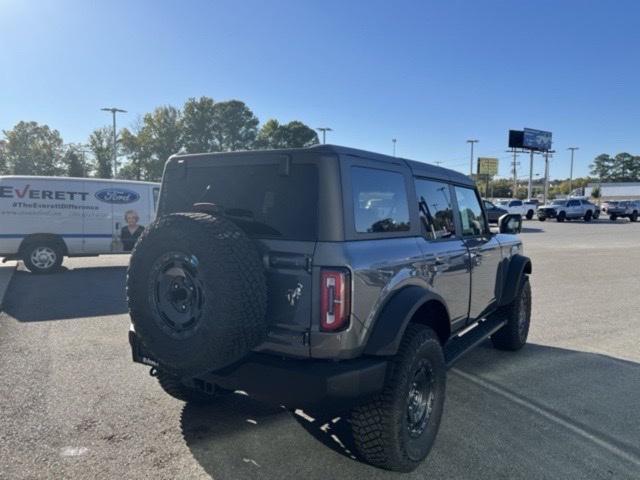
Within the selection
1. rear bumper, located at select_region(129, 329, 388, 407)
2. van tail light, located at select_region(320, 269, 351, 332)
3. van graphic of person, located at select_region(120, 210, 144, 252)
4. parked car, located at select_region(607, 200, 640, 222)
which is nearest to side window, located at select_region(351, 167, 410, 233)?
van tail light, located at select_region(320, 269, 351, 332)

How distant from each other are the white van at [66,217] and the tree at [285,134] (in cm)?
5135

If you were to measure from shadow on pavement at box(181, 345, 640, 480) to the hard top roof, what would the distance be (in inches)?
60.2

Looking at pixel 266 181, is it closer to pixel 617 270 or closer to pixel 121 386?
pixel 121 386

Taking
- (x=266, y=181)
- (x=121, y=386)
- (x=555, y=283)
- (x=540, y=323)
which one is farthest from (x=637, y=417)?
(x=555, y=283)

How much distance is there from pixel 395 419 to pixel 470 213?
2485 millimetres

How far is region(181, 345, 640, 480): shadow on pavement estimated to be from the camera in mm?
3008

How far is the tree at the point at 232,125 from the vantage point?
61.9 metres

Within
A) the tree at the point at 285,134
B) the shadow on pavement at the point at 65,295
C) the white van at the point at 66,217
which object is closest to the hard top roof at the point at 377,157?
the shadow on pavement at the point at 65,295

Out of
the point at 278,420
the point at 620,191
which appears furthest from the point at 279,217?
the point at 620,191

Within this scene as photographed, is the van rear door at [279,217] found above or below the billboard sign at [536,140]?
below

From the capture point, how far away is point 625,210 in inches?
1544

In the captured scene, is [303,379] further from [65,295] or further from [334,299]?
[65,295]

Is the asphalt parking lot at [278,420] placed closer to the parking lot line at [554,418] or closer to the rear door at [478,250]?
the parking lot line at [554,418]

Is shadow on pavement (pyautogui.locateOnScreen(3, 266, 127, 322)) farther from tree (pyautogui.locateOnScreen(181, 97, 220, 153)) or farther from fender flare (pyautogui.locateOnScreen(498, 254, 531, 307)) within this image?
tree (pyautogui.locateOnScreen(181, 97, 220, 153))
